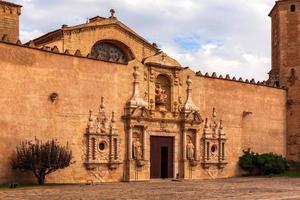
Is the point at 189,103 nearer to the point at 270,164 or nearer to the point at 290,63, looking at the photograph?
the point at 270,164

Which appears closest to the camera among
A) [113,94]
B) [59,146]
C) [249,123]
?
[59,146]

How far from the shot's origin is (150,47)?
33781mm

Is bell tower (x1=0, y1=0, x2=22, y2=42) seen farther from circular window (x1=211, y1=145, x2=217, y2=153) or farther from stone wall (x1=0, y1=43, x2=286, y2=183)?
circular window (x1=211, y1=145, x2=217, y2=153)

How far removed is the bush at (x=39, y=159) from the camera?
21.2m

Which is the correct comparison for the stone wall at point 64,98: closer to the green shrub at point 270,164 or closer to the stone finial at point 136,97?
the stone finial at point 136,97

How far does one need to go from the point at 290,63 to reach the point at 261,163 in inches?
285

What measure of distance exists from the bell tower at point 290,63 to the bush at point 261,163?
2.75 metres

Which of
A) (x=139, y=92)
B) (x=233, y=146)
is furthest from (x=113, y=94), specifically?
(x=233, y=146)

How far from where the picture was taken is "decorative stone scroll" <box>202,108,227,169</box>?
29.0 metres

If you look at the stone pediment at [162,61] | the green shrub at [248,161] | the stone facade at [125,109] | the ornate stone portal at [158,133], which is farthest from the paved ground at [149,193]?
the green shrub at [248,161]

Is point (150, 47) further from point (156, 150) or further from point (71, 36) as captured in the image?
point (156, 150)

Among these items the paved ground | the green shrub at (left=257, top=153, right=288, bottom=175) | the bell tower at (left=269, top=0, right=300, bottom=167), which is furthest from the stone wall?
the bell tower at (left=269, top=0, right=300, bottom=167)

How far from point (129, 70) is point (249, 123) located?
9348mm

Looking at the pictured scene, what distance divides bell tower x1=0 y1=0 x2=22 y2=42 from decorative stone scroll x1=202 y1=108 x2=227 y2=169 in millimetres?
11912
